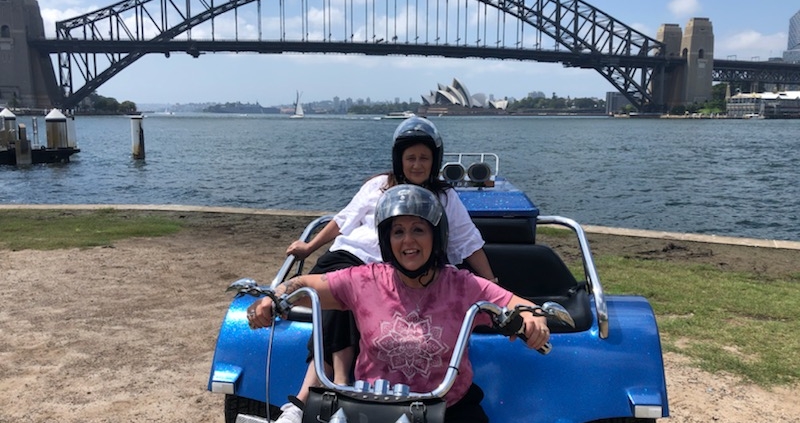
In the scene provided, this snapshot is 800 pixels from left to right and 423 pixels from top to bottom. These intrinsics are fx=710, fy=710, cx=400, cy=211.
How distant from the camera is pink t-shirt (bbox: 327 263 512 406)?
209 cm

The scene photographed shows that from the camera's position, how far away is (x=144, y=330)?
4.38 m

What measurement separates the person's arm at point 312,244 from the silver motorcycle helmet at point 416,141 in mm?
467

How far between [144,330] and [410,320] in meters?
2.79

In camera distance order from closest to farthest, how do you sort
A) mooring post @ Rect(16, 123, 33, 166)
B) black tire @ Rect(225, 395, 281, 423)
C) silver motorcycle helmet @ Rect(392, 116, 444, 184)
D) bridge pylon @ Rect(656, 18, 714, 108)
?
black tire @ Rect(225, 395, 281, 423) < silver motorcycle helmet @ Rect(392, 116, 444, 184) < mooring post @ Rect(16, 123, 33, 166) < bridge pylon @ Rect(656, 18, 714, 108)

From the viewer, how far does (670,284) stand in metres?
5.69

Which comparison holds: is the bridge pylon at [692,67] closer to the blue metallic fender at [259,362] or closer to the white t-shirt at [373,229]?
the white t-shirt at [373,229]

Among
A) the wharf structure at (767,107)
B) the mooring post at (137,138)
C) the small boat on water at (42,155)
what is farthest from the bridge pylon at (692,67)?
the small boat on water at (42,155)

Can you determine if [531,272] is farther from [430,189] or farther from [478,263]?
[430,189]

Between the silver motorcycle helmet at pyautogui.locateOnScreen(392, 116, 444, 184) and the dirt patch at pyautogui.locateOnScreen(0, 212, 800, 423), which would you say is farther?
the dirt patch at pyautogui.locateOnScreen(0, 212, 800, 423)

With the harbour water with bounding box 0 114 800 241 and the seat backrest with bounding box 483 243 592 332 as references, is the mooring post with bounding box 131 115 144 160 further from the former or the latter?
the seat backrest with bounding box 483 243 592 332

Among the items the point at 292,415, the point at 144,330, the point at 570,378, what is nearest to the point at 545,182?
the point at 144,330

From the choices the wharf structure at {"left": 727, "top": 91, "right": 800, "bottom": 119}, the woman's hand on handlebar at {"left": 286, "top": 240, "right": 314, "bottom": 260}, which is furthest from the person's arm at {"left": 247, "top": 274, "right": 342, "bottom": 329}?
the wharf structure at {"left": 727, "top": 91, "right": 800, "bottom": 119}

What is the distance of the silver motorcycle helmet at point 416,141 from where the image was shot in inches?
108

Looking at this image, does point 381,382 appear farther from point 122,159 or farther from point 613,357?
point 122,159
